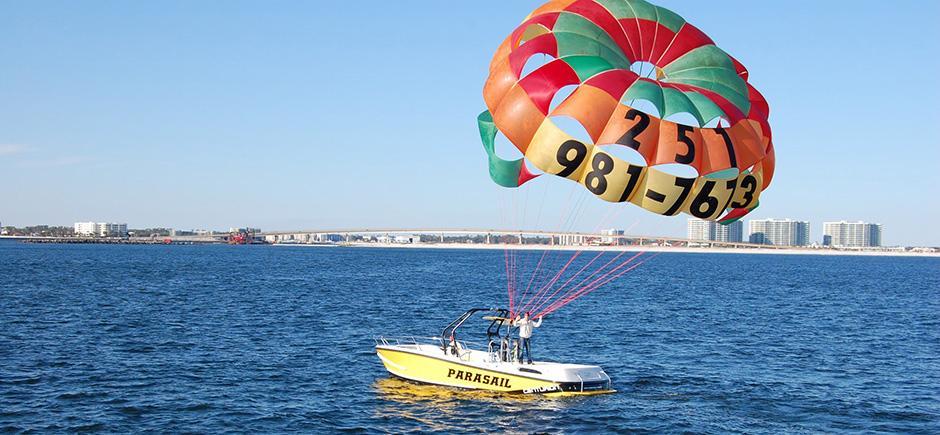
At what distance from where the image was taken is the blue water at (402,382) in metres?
24.7

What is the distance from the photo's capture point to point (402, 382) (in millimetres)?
29344

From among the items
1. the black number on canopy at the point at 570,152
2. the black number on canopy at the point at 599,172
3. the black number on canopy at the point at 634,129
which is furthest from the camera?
the black number on canopy at the point at 570,152

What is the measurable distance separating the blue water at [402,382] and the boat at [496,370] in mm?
477

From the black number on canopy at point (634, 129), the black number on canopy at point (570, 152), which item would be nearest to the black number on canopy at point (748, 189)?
the black number on canopy at point (634, 129)

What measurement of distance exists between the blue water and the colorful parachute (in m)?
6.96

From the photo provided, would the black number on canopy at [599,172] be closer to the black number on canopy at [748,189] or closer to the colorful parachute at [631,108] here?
the colorful parachute at [631,108]

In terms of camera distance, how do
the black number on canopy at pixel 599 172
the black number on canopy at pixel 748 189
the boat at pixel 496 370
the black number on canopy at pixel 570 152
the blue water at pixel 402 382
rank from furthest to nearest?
the boat at pixel 496 370, the blue water at pixel 402 382, the black number on canopy at pixel 748 189, the black number on canopy at pixel 570 152, the black number on canopy at pixel 599 172

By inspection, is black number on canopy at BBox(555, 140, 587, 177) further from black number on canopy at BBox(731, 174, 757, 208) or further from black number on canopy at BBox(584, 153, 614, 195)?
black number on canopy at BBox(731, 174, 757, 208)

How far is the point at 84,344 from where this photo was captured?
121 ft

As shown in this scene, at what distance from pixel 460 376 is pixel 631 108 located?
10.6 m

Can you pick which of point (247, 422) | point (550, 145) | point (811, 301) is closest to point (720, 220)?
point (550, 145)

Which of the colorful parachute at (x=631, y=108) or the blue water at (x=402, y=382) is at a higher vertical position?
the colorful parachute at (x=631, y=108)

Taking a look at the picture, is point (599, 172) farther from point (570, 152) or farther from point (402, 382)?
point (402, 382)

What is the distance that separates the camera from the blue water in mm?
24703
